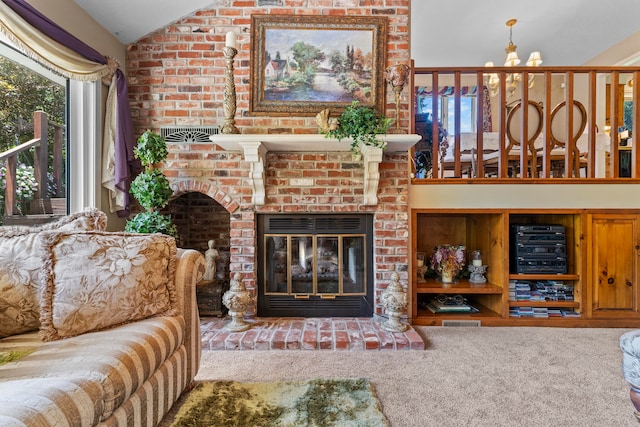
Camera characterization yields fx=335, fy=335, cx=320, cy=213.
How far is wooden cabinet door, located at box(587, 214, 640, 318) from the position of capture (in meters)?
2.65

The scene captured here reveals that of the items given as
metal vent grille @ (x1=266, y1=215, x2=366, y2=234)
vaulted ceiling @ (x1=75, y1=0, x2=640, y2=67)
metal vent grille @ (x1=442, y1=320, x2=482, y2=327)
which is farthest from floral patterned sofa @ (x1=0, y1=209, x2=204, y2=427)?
vaulted ceiling @ (x1=75, y1=0, x2=640, y2=67)

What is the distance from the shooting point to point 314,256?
275cm

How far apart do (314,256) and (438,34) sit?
3.68m

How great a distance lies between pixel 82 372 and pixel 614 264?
3485 millimetres

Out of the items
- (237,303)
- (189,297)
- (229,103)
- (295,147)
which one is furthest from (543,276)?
(229,103)

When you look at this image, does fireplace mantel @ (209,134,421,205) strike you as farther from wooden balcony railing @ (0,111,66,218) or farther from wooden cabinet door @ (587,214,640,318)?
wooden cabinet door @ (587,214,640,318)

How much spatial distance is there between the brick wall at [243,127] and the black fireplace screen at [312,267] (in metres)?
0.09

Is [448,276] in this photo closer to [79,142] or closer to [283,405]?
[283,405]

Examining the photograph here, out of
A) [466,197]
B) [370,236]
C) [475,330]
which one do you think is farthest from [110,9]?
[475,330]

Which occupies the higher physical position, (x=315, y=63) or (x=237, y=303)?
(x=315, y=63)

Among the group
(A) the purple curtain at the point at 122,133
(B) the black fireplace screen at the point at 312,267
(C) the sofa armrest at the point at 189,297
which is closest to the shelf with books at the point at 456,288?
(B) the black fireplace screen at the point at 312,267

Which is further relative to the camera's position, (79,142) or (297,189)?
(297,189)

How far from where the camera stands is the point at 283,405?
1550 mm

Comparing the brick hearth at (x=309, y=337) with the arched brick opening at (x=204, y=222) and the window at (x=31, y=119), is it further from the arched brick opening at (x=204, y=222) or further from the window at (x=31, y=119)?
the window at (x=31, y=119)
